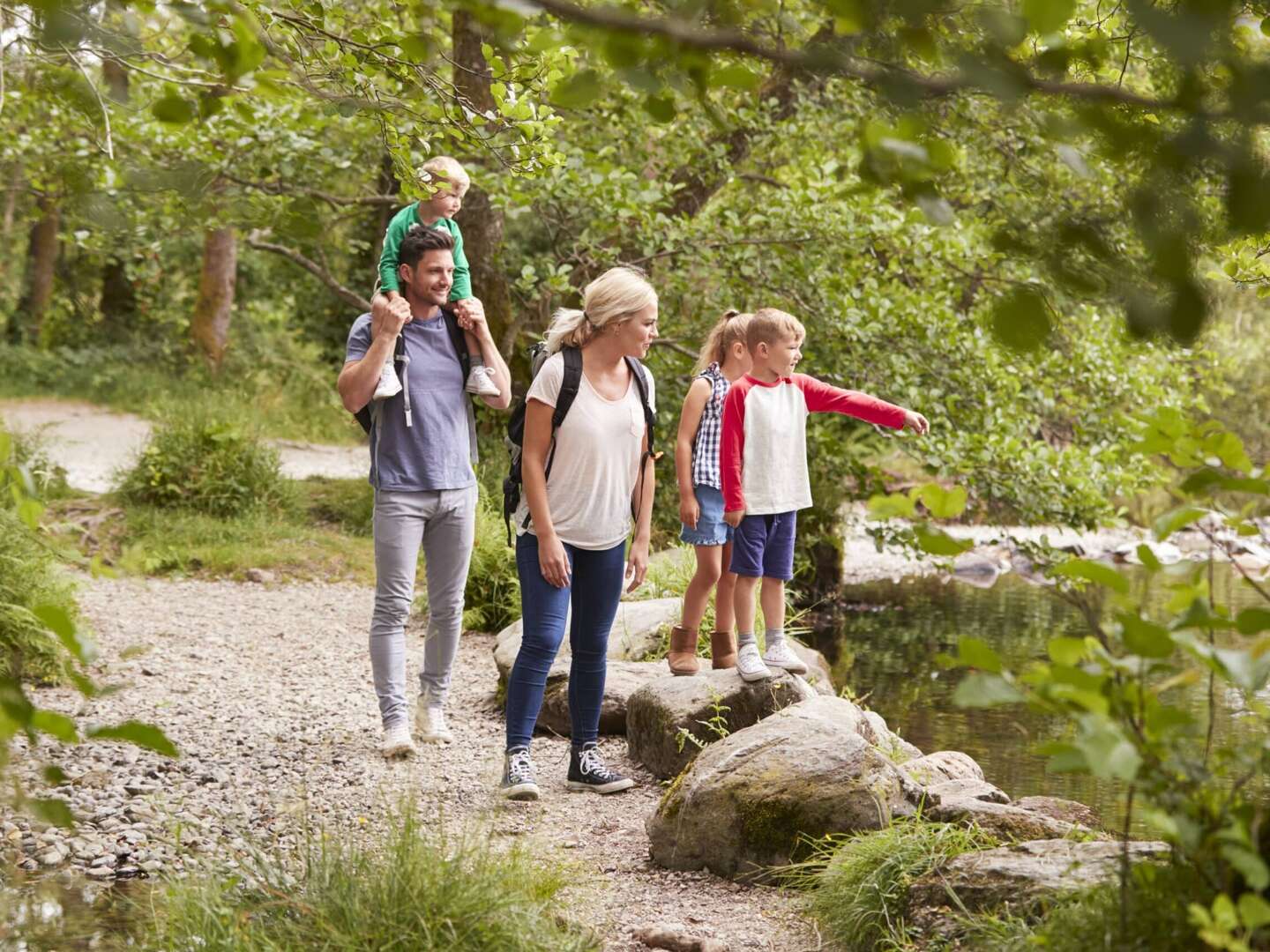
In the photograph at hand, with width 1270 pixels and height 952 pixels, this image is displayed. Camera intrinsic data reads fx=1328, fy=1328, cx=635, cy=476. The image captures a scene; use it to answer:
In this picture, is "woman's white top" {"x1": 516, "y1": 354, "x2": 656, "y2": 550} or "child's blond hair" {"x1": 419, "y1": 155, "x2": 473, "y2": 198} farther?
"child's blond hair" {"x1": 419, "y1": 155, "x2": 473, "y2": 198}

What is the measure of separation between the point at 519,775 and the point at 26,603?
2861 mm

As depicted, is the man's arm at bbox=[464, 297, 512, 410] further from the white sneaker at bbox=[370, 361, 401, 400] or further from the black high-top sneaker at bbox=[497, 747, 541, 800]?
the black high-top sneaker at bbox=[497, 747, 541, 800]

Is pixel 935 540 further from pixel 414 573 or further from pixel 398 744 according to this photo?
pixel 398 744

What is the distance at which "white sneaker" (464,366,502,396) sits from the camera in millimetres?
5145

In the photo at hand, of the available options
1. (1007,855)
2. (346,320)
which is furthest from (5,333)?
(1007,855)

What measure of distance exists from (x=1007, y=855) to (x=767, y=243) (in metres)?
6.77

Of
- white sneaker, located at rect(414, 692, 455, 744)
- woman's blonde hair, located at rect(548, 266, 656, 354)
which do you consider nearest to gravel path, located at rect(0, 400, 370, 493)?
white sneaker, located at rect(414, 692, 455, 744)

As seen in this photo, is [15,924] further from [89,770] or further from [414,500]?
[414,500]

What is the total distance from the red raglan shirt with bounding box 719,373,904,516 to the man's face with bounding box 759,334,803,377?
85 mm

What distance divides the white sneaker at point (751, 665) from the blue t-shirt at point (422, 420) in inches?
51.8

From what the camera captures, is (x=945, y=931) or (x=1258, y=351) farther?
(x=1258, y=351)

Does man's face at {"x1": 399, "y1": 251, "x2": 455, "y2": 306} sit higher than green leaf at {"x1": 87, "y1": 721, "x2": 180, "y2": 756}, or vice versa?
man's face at {"x1": 399, "y1": 251, "x2": 455, "y2": 306}

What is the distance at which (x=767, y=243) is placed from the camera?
9.65m

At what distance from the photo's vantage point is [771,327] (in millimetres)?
5527
